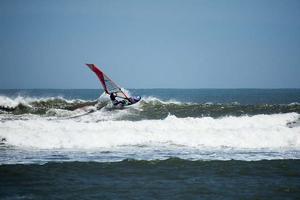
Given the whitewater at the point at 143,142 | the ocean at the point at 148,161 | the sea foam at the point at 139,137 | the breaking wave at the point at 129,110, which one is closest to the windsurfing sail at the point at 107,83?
the breaking wave at the point at 129,110

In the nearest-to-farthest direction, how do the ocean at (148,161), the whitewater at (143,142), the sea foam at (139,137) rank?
the ocean at (148,161) < the whitewater at (143,142) < the sea foam at (139,137)

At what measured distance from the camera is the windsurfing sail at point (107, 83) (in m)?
31.0

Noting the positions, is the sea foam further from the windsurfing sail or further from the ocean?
the windsurfing sail

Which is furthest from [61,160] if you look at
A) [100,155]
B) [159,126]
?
[159,126]

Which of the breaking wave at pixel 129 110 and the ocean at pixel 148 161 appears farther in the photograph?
the breaking wave at pixel 129 110

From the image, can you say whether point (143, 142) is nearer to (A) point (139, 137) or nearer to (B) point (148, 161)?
(A) point (139, 137)

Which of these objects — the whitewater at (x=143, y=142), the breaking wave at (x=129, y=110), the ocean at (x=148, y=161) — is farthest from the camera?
the breaking wave at (x=129, y=110)

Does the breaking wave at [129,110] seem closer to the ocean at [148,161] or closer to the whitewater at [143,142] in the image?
the whitewater at [143,142]

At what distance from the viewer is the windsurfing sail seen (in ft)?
102

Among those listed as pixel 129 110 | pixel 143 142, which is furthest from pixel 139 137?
pixel 129 110

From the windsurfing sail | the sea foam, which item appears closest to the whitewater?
the sea foam

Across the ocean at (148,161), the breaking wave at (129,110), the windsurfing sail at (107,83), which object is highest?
the windsurfing sail at (107,83)

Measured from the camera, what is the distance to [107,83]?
31.3m

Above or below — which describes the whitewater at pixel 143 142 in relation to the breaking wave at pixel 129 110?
below
